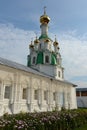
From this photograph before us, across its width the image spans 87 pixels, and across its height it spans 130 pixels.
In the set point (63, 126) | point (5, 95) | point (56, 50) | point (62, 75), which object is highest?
point (56, 50)

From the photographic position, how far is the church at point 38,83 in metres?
13.1

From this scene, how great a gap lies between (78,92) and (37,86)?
817 inches

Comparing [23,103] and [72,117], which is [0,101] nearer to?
[23,103]

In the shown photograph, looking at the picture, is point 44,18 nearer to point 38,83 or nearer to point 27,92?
point 38,83

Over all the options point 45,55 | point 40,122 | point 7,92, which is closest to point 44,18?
point 45,55

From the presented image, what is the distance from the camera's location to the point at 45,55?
23391mm

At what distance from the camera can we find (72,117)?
9555 mm

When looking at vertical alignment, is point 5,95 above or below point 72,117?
above

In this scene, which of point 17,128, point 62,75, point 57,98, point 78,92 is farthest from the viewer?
point 78,92

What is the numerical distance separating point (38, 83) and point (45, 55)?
7501 mm

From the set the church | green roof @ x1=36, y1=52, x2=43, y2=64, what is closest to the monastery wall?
the church

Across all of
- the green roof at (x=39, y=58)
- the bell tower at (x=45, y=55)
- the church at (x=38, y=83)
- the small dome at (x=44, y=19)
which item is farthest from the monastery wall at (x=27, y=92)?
the small dome at (x=44, y=19)

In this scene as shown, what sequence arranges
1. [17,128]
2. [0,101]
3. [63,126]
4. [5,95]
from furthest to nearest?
[5,95], [0,101], [63,126], [17,128]

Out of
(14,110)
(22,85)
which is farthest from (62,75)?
(14,110)
